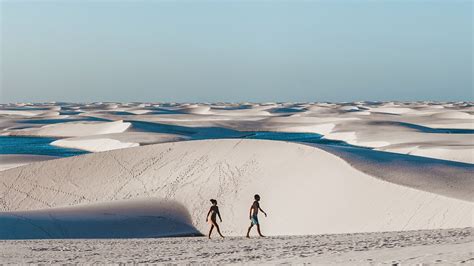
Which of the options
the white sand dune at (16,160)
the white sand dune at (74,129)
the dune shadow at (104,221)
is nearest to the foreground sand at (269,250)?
the dune shadow at (104,221)

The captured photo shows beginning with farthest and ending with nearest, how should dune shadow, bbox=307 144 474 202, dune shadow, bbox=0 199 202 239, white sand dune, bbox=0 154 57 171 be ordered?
white sand dune, bbox=0 154 57 171 < dune shadow, bbox=307 144 474 202 < dune shadow, bbox=0 199 202 239

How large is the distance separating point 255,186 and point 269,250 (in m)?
11.3

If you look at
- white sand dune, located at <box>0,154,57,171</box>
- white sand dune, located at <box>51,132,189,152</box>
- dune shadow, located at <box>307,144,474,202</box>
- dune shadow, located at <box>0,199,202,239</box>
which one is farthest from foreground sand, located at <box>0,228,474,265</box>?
white sand dune, located at <box>51,132,189,152</box>

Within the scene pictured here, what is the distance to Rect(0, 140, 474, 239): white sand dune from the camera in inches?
780

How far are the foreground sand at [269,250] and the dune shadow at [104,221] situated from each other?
349 cm

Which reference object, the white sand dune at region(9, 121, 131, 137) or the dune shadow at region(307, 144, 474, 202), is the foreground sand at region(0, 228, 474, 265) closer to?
the dune shadow at region(307, 144, 474, 202)

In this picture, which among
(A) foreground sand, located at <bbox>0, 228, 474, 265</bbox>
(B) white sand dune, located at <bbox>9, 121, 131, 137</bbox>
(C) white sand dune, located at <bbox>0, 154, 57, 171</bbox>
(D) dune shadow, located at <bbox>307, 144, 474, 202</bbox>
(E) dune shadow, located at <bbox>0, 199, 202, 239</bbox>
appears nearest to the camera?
(A) foreground sand, located at <bbox>0, 228, 474, 265</bbox>

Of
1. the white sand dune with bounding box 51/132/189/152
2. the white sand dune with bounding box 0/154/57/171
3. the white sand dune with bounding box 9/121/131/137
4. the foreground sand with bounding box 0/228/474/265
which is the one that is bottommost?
the foreground sand with bounding box 0/228/474/265

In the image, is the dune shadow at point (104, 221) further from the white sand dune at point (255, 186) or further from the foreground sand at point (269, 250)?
the foreground sand at point (269, 250)

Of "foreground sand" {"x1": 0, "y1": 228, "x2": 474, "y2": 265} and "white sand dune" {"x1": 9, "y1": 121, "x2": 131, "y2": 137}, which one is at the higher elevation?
"white sand dune" {"x1": 9, "y1": 121, "x2": 131, "y2": 137}

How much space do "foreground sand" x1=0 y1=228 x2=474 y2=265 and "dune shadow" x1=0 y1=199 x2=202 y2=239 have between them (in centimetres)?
349

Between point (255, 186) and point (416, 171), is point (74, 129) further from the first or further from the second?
point (416, 171)

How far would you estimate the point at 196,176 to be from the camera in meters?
25.9

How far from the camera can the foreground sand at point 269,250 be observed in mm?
10586
